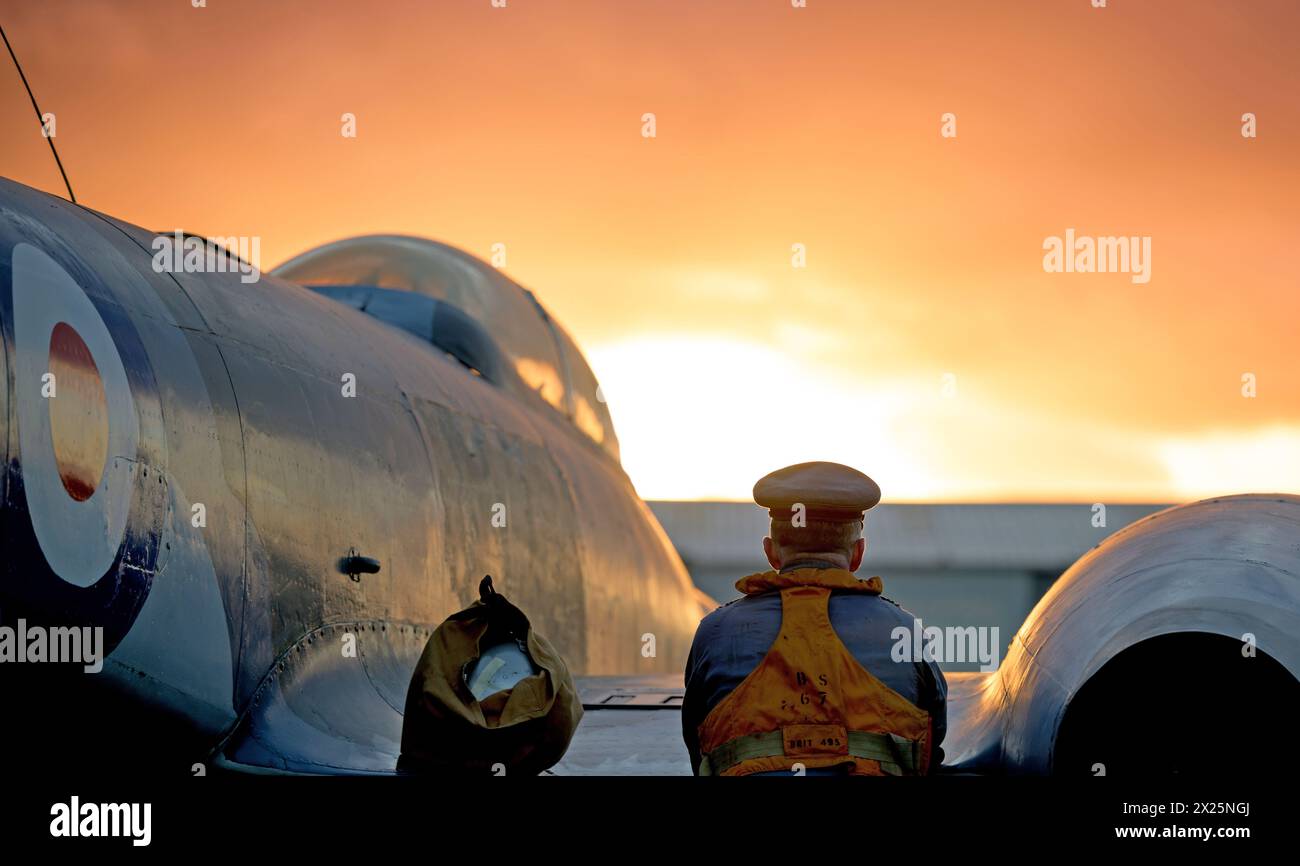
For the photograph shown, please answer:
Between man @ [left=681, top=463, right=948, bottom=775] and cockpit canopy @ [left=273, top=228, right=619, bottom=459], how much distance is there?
16.0ft

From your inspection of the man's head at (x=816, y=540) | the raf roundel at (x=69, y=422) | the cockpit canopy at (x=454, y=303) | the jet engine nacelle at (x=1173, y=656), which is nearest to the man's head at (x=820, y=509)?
the man's head at (x=816, y=540)

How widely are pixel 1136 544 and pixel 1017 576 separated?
58.4 feet

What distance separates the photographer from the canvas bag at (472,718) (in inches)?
161

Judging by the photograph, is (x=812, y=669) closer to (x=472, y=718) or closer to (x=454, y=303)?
(x=472, y=718)

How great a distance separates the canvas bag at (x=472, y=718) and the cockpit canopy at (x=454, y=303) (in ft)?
15.1

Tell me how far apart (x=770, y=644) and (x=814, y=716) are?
0.25 meters

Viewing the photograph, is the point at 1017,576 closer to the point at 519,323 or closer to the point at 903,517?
the point at 903,517

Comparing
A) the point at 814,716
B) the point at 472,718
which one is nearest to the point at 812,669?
the point at 814,716

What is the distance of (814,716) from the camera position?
149 inches

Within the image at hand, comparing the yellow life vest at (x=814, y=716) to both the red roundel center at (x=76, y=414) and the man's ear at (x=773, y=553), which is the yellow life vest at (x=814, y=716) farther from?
the red roundel center at (x=76, y=414)

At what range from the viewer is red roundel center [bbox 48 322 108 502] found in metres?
4.09
